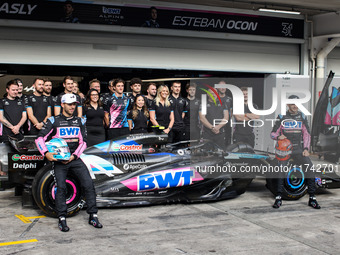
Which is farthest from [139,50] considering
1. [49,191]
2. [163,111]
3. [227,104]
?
[49,191]

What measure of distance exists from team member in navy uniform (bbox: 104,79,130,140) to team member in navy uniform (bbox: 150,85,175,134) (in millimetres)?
679

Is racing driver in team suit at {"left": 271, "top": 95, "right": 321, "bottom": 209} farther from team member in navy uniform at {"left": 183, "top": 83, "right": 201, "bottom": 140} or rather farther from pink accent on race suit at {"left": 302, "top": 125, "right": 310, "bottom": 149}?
team member in navy uniform at {"left": 183, "top": 83, "right": 201, "bottom": 140}

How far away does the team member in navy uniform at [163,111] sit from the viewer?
9.37 metres

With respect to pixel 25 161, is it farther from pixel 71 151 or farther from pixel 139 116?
pixel 139 116

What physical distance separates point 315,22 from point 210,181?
29.6 ft

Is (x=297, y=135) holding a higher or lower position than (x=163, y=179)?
higher

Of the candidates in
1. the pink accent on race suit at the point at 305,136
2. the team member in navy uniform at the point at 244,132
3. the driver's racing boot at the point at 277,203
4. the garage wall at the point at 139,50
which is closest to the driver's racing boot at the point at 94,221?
the driver's racing boot at the point at 277,203

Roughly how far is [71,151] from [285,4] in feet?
28.9

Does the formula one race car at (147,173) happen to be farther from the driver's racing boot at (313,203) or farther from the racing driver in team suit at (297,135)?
the driver's racing boot at (313,203)

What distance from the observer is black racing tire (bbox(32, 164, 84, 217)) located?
6.41m

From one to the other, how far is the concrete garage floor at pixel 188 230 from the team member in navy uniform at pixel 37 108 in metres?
1.73

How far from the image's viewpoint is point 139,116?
28.9 feet

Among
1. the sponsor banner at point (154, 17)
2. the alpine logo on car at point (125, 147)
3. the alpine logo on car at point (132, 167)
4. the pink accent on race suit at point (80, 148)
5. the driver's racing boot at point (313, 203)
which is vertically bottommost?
the driver's racing boot at point (313, 203)

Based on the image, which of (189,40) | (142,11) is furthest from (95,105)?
(189,40)
